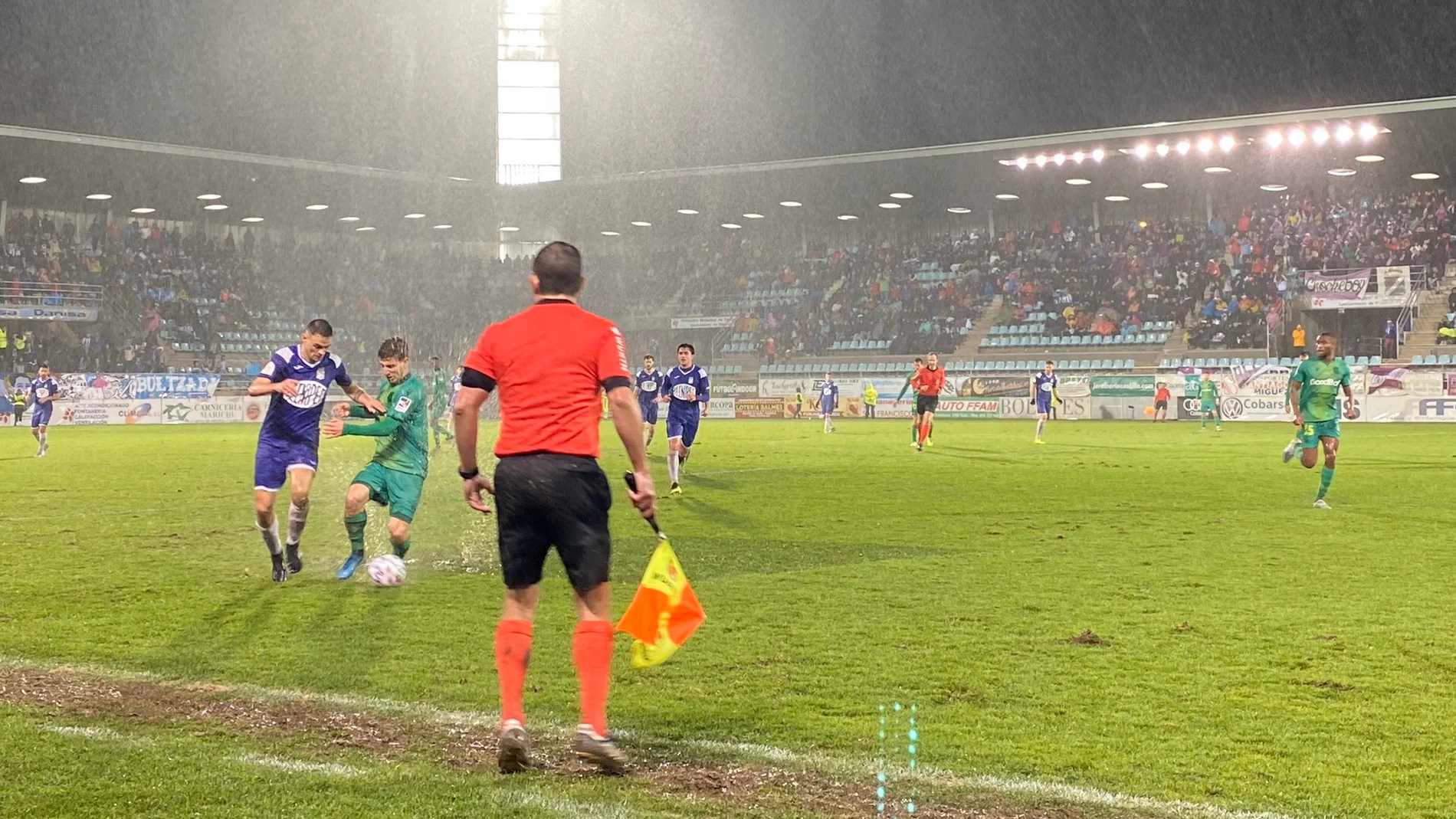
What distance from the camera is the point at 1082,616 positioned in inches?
376

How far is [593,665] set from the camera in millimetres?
5805

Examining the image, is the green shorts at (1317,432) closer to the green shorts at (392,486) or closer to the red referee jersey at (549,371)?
the green shorts at (392,486)

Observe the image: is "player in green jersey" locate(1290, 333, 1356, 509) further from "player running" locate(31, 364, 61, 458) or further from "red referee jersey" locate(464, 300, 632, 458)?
"player running" locate(31, 364, 61, 458)

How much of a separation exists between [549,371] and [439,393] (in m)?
29.6

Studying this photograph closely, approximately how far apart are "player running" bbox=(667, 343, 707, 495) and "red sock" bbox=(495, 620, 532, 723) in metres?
14.6

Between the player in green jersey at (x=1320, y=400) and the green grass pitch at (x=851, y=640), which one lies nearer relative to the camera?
the green grass pitch at (x=851, y=640)

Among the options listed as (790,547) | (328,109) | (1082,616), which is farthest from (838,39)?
(1082,616)

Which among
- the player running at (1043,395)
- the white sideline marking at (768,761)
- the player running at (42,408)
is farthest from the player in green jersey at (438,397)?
the white sideline marking at (768,761)

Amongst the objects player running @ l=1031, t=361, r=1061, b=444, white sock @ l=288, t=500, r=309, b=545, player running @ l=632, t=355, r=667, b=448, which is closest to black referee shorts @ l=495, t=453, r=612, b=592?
white sock @ l=288, t=500, r=309, b=545

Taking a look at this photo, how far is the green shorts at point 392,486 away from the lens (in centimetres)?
1121

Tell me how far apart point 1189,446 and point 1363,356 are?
17.5m

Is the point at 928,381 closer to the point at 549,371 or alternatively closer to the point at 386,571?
the point at 386,571

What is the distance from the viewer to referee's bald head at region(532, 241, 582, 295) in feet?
19.4

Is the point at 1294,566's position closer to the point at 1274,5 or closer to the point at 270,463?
the point at 270,463
